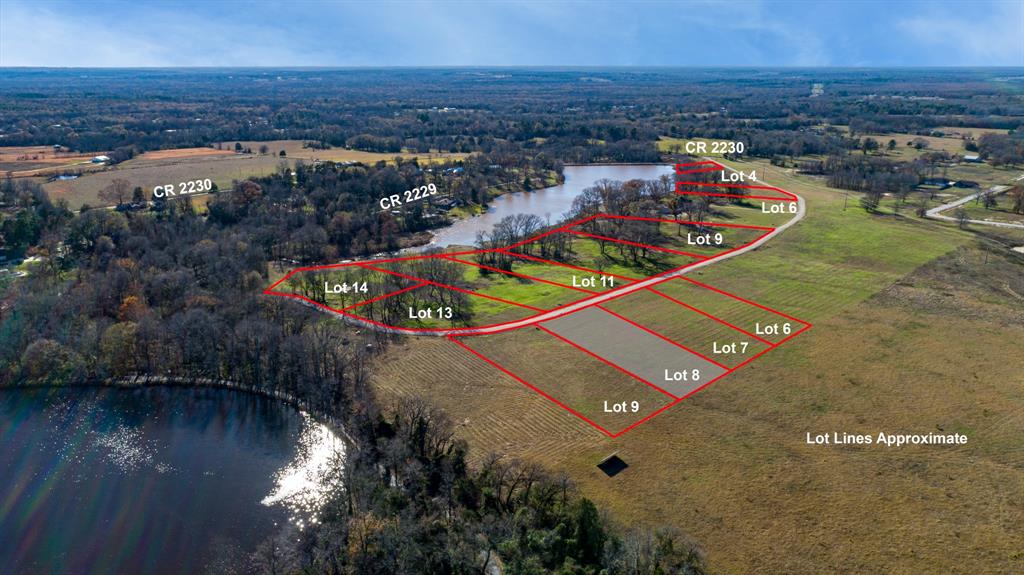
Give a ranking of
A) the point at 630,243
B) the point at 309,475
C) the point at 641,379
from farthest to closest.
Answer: the point at 630,243 → the point at 641,379 → the point at 309,475

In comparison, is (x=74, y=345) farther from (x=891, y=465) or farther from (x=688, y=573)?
(x=891, y=465)

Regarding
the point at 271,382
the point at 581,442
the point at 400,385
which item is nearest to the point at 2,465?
the point at 271,382

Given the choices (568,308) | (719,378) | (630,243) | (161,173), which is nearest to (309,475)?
(568,308)

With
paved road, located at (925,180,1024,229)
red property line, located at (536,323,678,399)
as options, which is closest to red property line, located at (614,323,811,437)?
red property line, located at (536,323,678,399)

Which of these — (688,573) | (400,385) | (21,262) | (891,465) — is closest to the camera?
(688,573)

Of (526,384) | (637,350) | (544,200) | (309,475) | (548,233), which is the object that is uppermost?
(544,200)

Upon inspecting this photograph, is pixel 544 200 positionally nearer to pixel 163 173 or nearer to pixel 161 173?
pixel 163 173

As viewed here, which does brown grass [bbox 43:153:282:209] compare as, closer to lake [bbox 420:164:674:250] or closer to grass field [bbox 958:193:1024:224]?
lake [bbox 420:164:674:250]
